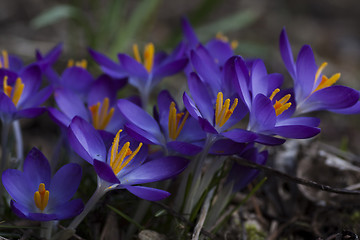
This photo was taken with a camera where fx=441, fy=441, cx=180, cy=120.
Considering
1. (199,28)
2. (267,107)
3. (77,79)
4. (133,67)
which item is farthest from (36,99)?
(199,28)

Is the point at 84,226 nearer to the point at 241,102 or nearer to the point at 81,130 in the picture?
the point at 81,130

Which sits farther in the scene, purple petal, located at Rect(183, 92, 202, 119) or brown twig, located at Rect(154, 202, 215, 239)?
brown twig, located at Rect(154, 202, 215, 239)

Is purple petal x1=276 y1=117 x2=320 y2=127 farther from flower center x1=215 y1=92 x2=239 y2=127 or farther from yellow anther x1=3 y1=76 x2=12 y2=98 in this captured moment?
yellow anther x1=3 y1=76 x2=12 y2=98

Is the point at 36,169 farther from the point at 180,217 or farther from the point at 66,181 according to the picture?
the point at 180,217

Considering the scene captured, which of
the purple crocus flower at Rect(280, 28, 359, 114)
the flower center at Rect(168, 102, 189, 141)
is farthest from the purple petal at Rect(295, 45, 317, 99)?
the flower center at Rect(168, 102, 189, 141)

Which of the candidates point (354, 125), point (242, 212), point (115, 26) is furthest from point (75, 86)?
point (354, 125)

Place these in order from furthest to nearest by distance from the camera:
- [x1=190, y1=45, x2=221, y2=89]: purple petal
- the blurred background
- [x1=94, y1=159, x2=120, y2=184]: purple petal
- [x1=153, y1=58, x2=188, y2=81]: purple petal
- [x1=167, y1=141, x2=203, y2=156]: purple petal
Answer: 1. the blurred background
2. [x1=153, y1=58, x2=188, y2=81]: purple petal
3. [x1=190, y1=45, x2=221, y2=89]: purple petal
4. [x1=167, y1=141, x2=203, y2=156]: purple petal
5. [x1=94, y1=159, x2=120, y2=184]: purple petal
